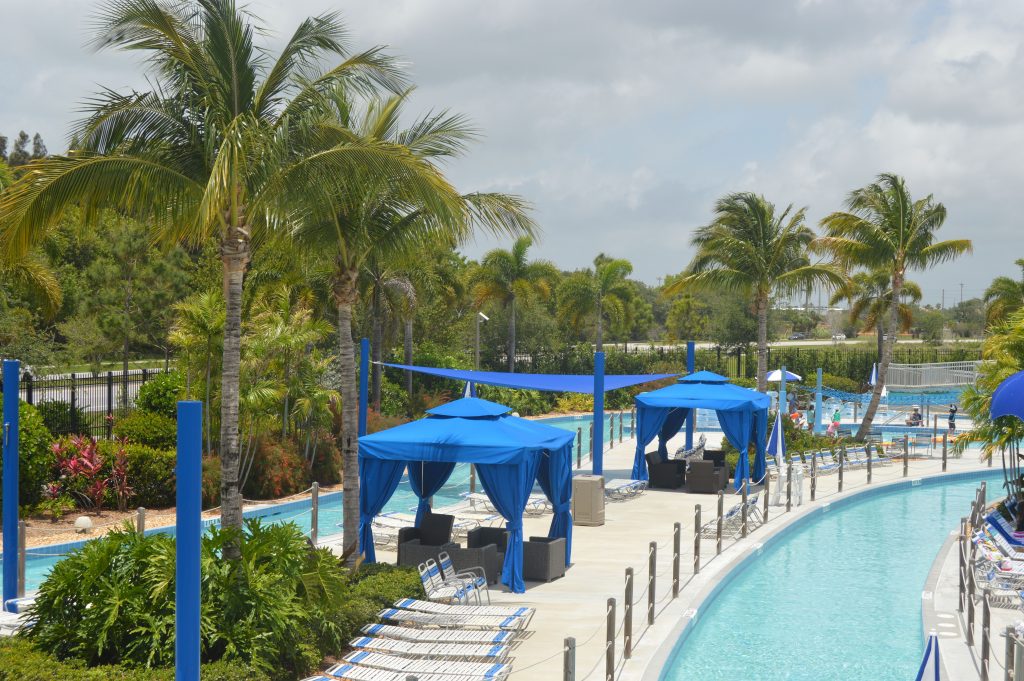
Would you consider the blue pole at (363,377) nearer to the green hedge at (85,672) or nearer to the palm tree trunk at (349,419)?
the palm tree trunk at (349,419)

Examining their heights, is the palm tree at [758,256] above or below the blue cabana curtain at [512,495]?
above

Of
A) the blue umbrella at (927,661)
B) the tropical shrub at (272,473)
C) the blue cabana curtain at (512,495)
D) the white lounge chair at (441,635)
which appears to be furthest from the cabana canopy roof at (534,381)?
the blue umbrella at (927,661)

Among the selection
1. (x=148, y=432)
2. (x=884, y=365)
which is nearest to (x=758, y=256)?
(x=884, y=365)

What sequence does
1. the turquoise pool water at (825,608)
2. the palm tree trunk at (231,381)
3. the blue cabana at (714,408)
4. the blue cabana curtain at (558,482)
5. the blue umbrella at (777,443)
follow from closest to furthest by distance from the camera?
the palm tree trunk at (231,381) → the turquoise pool water at (825,608) → the blue cabana curtain at (558,482) → the blue cabana at (714,408) → the blue umbrella at (777,443)

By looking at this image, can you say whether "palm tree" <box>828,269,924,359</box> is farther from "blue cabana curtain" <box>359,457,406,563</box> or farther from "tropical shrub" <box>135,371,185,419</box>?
"blue cabana curtain" <box>359,457,406,563</box>

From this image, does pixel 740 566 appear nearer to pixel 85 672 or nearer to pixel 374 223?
pixel 374 223

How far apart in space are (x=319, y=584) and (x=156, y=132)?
184 inches

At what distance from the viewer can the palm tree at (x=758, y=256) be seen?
27.5m

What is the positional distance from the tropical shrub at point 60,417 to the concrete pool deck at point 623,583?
813 centimetres

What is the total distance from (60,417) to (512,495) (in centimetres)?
1092

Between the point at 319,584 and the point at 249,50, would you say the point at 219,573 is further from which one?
the point at 249,50

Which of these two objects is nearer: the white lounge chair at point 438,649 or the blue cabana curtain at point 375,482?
the white lounge chair at point 438,649

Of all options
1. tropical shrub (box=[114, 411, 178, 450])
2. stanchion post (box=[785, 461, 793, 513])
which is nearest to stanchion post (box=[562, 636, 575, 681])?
tropical shrub (box=[114, 411, 178, 450])

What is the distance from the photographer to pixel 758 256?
27531 mm
